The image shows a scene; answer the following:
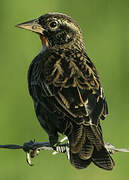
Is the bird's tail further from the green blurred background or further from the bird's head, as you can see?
the green blurred background

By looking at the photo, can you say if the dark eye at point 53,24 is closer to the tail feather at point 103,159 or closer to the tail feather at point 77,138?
the tail feather at point 77,138

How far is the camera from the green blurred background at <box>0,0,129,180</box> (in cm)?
841

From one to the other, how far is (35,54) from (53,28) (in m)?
1.85

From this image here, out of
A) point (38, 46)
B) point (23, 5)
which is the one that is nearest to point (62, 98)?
point (38, 46)

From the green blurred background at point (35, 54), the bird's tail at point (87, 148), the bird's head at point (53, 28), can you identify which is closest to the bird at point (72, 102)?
the bird's tail at point (87, 148)

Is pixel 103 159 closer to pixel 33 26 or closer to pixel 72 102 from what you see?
pixel 72 102

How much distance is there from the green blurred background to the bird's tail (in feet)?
5.83

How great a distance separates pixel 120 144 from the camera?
27.9ft

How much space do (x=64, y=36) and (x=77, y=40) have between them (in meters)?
0.16

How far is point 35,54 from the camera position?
9.52m

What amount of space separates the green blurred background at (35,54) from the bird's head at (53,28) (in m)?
1.28

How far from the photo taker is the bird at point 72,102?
6.43 m

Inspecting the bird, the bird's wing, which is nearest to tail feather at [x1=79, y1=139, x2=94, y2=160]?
the bird

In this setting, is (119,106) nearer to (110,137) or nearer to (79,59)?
(110,137)
